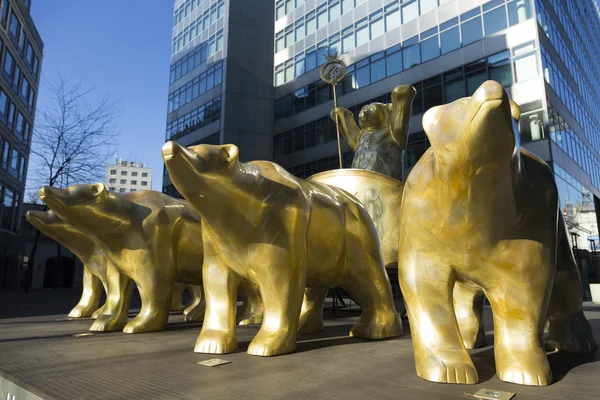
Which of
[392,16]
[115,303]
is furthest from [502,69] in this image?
[115,303]

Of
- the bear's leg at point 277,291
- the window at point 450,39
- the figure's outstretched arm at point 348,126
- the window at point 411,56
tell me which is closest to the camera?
the bear's leg at point 277,291

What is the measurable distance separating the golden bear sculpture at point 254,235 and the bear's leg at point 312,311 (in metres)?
1.15

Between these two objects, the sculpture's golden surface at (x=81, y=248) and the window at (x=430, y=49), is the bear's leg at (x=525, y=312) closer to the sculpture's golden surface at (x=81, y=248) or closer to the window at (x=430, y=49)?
the sculpture's golden surface at (x=81, y=248)

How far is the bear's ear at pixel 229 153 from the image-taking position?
12.1 ft

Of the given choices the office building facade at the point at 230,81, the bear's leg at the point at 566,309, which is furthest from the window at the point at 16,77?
the bear's leg at the point at 566,309

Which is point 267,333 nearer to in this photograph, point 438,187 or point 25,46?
point 438,187

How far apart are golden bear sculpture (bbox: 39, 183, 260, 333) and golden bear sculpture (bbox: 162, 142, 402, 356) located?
1.43 metres

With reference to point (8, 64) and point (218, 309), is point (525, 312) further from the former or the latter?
point (8, 64)

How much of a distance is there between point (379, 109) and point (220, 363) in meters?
5.09

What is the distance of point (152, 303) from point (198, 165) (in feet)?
8.24

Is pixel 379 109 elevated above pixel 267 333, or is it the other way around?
pixel 379 109

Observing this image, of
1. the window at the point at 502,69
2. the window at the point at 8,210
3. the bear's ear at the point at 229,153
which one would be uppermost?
the window at the point at 502,69

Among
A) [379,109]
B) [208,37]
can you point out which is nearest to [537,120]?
[379,109]

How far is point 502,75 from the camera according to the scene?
58.7 feet
